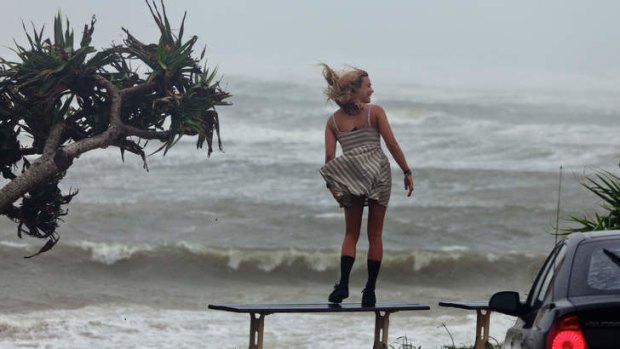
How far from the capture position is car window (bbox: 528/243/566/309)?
623 centimetres

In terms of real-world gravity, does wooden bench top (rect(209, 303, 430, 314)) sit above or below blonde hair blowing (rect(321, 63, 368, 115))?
below

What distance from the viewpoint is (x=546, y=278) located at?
6594mm

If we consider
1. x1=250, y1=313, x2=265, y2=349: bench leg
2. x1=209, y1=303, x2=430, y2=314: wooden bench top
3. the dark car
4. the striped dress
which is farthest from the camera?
the striped dress

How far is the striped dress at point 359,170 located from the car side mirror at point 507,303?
298 cm

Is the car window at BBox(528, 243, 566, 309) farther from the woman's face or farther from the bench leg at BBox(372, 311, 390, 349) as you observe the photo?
the bench leg at BBox(372, 311, 390, 349)

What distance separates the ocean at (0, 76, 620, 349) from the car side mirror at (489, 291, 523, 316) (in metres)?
7.38

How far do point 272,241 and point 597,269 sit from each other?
21.5m

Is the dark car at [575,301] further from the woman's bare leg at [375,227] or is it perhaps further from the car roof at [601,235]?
the woman's bare leg at [375,227]

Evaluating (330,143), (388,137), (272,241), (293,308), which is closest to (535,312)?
(293,308)

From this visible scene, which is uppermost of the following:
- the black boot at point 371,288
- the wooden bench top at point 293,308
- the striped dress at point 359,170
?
the striped dress at point 359,170

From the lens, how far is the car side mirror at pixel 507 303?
6.51 metres

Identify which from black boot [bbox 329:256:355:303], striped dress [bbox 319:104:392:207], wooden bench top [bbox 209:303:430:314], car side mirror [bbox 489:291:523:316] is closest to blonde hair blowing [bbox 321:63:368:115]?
striped dress [bbox 319:104:392:207]

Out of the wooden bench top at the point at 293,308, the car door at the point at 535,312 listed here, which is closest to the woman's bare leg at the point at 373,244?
the wooden bench top at the point at 293,308

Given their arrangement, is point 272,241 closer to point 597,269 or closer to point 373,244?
point 373,244
